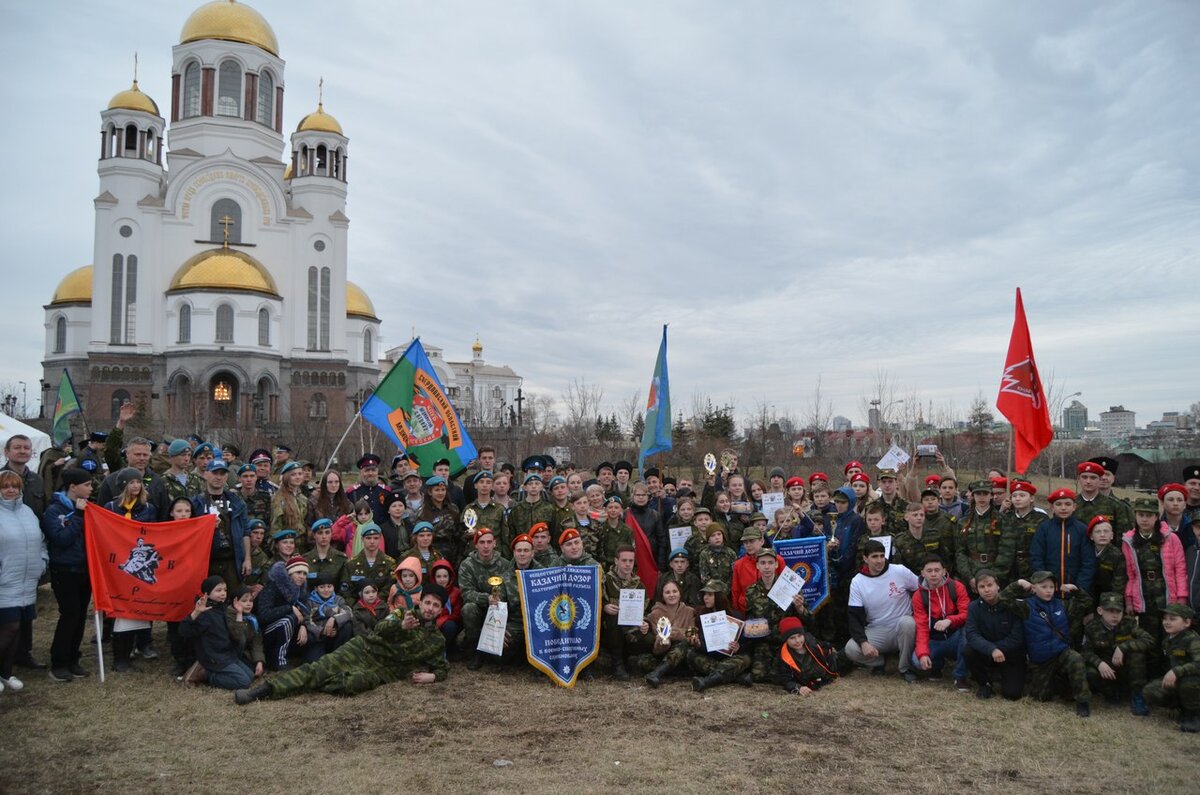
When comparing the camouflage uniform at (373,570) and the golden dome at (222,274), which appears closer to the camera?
the camouflage uniform at (373,570)

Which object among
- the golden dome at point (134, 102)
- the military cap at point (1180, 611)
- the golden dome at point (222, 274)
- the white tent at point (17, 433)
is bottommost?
the military cap at point (1180, 611)

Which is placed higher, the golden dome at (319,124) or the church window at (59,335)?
the golden dome at (319,124)

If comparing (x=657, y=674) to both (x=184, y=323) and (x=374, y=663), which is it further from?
(x=184, y=323)

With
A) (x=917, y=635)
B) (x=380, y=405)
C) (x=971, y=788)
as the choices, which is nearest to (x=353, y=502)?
(x=380, y=405)

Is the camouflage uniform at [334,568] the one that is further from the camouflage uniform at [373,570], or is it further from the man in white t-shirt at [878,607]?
the man in white t-shirt at [878,607]

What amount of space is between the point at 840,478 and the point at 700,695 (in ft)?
92.2

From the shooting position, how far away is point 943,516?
9.52 metres

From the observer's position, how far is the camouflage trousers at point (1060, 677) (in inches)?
303

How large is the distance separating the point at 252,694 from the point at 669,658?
13.3ft

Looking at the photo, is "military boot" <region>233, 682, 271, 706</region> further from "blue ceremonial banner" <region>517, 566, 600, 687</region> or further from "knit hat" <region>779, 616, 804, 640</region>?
"knit hat" <region>779, 616, 804, 640</region>

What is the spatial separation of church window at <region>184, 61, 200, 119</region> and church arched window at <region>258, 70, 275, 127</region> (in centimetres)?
382

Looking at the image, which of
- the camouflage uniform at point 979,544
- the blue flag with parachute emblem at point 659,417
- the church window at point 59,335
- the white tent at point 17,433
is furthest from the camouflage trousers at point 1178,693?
the church window at point 59,335

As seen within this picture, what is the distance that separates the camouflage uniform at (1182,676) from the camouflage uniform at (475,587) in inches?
244

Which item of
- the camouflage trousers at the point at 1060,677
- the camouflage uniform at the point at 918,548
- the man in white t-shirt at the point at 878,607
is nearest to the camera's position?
the camouflage trousers at the point at 1060,677
